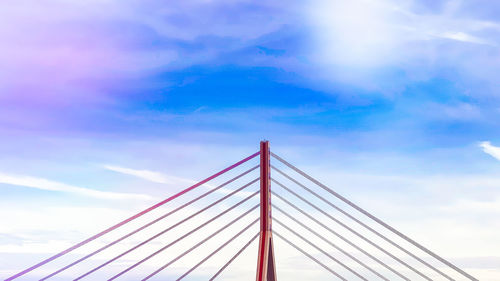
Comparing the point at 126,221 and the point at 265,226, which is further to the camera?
the point at 265,226

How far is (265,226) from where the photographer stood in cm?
1284

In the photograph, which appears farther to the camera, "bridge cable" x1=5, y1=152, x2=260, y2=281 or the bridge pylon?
the bridge pylon

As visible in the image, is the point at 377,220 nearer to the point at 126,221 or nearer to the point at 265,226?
the point at 265,226

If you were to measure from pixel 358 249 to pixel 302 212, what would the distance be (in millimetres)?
1499

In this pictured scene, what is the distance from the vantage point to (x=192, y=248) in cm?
1242

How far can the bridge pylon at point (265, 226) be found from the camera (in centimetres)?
1244

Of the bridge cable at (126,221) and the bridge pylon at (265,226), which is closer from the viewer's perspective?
the bridge cable at (126,221)

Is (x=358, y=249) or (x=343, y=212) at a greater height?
(x=343, y=212)

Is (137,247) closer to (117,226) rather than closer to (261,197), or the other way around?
(117,226)

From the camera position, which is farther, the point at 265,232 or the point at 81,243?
the point at 265,232

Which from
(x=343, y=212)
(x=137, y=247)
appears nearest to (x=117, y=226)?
(x=137, y=247)

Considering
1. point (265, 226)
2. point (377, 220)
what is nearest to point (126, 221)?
point (265, 226)

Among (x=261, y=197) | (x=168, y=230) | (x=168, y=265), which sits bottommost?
(x=168, y=265)

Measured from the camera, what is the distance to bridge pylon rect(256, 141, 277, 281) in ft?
40.8
